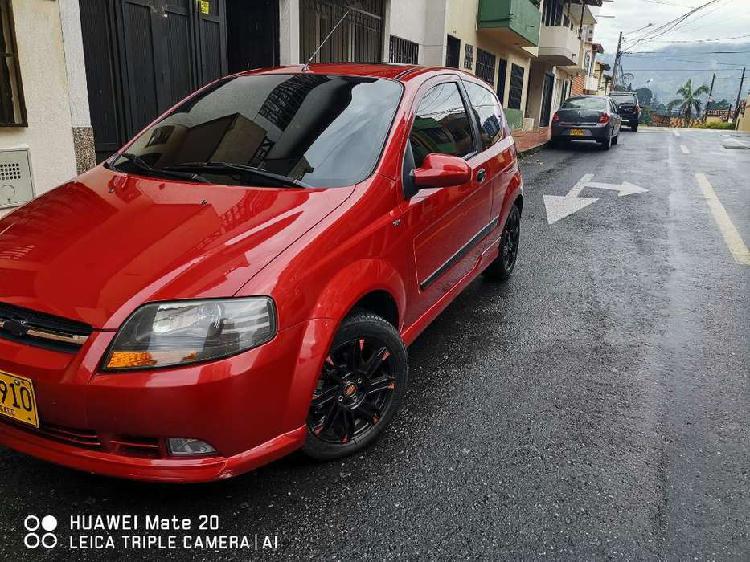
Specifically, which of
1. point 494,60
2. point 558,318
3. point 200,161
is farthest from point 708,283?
point 494,60

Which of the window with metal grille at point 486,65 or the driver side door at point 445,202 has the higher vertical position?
the window with metal grille at point 486,65

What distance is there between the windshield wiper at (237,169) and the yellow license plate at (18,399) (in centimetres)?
122

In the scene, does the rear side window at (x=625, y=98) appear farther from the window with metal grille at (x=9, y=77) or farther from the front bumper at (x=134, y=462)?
the front bumper at (x=134, y=462)

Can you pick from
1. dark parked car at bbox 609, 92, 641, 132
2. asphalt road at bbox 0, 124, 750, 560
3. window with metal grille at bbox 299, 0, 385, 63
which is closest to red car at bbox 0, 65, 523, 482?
asphalt road at bbox 0, 124, 750, 560

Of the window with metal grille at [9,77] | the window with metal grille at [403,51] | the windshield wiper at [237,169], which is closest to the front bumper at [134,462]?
the windshield wiper at [237,169]

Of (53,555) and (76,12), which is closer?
(53,555)

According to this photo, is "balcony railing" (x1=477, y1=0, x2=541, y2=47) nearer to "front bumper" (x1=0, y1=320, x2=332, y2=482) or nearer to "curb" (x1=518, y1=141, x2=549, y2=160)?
"curb" (x1=518, y1=141, x2=549, y2=160)

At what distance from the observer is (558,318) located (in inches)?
165

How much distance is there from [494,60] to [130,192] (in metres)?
19.7

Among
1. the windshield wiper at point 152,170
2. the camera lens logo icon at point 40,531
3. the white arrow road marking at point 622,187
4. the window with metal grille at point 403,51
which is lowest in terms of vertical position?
the camera lens logo icon at point 40,531

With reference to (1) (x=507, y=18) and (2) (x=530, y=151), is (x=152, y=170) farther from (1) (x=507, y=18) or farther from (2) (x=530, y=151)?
(1) (x=507, y=18)

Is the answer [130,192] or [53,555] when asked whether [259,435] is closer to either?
[53,555]

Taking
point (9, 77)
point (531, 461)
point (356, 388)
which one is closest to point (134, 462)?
point (356, 388)

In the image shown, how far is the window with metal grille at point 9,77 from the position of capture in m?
4.83
